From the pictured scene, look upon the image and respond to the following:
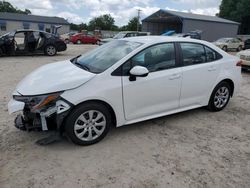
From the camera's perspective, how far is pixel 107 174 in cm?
286

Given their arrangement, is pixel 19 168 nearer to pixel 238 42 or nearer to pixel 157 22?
pixel 238 42

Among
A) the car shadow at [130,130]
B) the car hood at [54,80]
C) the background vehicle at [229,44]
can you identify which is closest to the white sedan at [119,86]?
the car hood at [54,80]

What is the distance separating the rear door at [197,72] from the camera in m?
4.18

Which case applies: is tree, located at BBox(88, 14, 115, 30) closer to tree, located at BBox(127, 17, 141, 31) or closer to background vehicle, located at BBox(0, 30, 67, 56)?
tree, located at BBox(127, 17, 141, 31)

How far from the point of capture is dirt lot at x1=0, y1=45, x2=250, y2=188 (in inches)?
108

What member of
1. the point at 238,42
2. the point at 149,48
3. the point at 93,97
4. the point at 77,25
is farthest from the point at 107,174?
the point at 77,25

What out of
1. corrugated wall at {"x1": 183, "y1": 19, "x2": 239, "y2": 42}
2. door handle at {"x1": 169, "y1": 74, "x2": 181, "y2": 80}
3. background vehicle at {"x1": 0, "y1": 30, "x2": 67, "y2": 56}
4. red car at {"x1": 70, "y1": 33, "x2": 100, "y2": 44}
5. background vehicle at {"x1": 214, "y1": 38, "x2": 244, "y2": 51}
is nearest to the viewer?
door handle at {"x1": 169, "y1": 74, "x2": 181, "y2": 80}

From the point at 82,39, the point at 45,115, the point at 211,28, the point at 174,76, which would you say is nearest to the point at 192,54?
the point at 174,76

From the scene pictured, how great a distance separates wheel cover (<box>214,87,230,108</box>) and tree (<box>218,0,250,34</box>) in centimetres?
4476

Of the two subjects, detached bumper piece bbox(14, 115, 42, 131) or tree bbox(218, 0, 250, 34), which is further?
tree bbox(218, 0, 250, 34)

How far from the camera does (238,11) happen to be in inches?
1714

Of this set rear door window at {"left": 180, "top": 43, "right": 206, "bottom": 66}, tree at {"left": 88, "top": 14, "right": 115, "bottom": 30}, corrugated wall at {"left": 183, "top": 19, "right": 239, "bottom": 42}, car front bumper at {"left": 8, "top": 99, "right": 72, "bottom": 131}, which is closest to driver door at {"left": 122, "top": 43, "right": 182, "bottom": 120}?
rear door window at {"left": 180, "top": 43, "right": 206, "bottom": 66}

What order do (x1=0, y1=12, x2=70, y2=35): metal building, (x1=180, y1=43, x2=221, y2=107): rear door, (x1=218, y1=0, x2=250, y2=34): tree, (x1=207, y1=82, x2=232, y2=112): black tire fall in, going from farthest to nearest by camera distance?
(x1=0, y1=12, x2=70, y2=35): metal building
(x1=218, y1=0, x2=250, y2=34): tree
(x1=207, y1=82, x2=232, y2=112): black tire
(x1=180, y1=43, x2=221, y2=107): rear door

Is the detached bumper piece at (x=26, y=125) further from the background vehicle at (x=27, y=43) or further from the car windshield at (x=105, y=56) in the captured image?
the background vehicle at (x=27, y=43)
